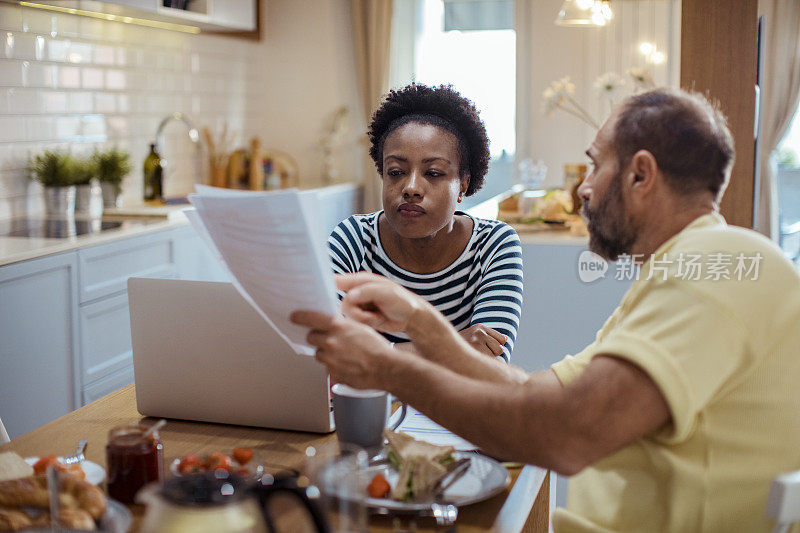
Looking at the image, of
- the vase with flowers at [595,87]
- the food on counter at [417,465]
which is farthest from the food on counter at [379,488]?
the vase with flowers at [595,87]

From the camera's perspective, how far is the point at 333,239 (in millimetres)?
2031

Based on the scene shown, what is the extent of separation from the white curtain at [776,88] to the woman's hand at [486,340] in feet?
12.3

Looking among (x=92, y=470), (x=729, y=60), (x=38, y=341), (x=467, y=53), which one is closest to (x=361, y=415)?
(x=92, y=470)

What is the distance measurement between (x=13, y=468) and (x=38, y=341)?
5.88 feet

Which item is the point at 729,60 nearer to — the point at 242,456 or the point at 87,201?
the point at 242,456

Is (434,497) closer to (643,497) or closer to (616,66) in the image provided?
(643,497)

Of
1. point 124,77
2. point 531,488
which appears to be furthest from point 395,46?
point 531,488

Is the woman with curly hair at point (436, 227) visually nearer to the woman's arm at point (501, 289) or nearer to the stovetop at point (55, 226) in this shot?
the woman's arm at point (501, 289)

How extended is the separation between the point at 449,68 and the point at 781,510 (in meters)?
4.84

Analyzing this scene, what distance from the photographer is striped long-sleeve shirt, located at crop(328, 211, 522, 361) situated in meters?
1.88

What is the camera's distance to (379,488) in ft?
3.58

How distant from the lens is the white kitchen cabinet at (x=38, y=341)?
8.62 ft

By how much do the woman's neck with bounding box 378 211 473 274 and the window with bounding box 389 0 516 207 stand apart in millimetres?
3467

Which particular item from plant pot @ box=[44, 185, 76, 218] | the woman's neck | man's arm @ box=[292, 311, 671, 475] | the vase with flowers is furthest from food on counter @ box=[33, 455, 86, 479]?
plant pot @ box=[44, 185, 76, 218]
